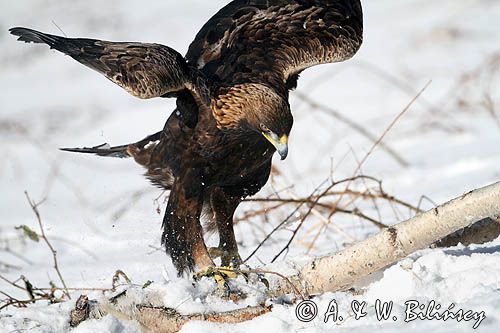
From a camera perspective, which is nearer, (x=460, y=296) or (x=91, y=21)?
(x=460, y=296)

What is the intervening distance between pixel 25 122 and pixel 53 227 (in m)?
6.73

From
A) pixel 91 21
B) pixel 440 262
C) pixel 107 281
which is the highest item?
pixel 91 21

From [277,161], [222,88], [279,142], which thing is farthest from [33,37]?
[277,161]

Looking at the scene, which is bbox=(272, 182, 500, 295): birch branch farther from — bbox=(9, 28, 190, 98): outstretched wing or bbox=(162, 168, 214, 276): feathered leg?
bbox=(9, 28, 190, 98): outstretched wing

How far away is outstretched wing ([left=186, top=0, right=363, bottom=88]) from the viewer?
427 centimetres

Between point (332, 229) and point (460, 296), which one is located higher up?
point (332, 229)

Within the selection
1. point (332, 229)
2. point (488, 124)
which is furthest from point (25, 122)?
point (332, 229)

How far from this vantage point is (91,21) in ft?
58.7

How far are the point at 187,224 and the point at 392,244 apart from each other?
149 centimetres

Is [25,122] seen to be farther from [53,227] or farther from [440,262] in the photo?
[440,262]

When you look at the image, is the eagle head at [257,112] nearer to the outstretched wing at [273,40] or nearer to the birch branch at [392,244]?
the outstretched wing at [273,40]

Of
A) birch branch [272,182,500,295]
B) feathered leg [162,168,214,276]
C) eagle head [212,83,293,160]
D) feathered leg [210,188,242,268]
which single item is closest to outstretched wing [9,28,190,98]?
eagle head [212,83,293,160]

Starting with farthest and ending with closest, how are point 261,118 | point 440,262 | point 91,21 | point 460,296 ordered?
point 91,21 → point 261,118 → point 440,262 → point 460,296

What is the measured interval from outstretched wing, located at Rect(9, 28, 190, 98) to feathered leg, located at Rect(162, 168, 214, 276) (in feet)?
1.54
